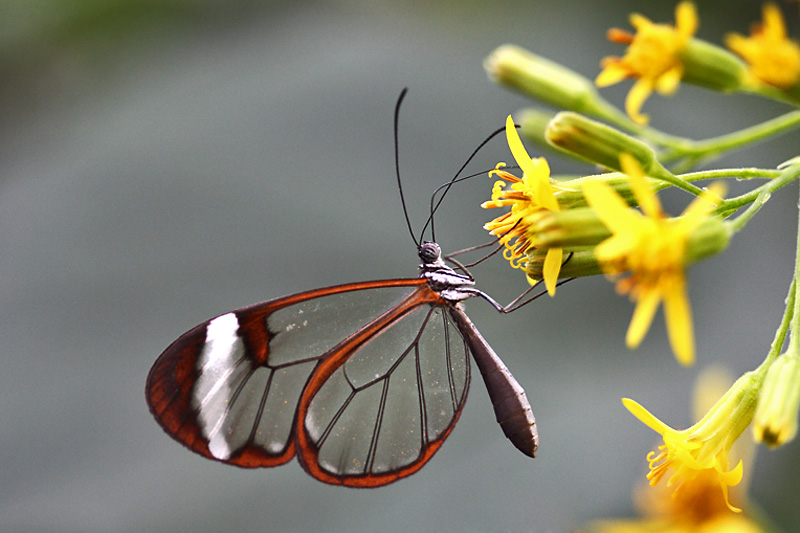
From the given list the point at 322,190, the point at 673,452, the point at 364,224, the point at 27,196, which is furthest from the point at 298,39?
the point at 673,452

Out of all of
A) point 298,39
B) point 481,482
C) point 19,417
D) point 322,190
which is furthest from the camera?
point 298,39

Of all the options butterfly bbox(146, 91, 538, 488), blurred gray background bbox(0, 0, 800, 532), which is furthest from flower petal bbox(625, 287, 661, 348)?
blurred gray background bbox(0, 0, 800, 532)

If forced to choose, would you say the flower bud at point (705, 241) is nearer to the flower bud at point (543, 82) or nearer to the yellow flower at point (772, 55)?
the yellow flower at point (772, 55)

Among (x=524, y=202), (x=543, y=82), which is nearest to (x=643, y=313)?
(x=524, y=202)

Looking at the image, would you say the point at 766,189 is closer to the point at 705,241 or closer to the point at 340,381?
the point at 705,241

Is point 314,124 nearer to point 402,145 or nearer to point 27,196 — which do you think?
point 402,145

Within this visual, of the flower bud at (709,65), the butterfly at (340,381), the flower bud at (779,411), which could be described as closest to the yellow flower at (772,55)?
the flower bud at (709,65)

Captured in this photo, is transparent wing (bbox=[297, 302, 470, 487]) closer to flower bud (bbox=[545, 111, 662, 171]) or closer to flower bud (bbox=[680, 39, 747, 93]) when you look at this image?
flower bud (bbox=[545, 111, 662, 171])
